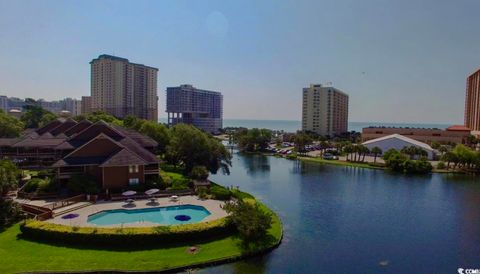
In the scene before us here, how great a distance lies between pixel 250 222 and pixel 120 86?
141148 millimetres

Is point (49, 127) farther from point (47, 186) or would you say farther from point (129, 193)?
point (129, 193)

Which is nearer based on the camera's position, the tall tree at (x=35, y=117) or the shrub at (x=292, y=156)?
the shrub at (x=292, y=156)

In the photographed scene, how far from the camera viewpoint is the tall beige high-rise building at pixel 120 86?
504 ft

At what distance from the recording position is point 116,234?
2438cm

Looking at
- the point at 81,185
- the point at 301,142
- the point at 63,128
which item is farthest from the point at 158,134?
the point at 301,142

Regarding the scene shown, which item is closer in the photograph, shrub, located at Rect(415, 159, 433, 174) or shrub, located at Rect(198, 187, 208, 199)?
shrub, located at Rect(198, 187, 208, 199)

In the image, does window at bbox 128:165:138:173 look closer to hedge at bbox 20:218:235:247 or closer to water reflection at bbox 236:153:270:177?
hedge at bbox 20:218:235:247

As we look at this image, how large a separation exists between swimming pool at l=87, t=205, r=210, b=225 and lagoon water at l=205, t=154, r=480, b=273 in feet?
25.8

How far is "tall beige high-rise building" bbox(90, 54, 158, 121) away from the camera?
504ft

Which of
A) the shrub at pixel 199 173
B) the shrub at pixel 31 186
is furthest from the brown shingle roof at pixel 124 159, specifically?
the shrub at pixel 31 186

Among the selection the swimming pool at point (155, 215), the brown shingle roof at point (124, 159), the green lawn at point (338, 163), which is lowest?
the swimming pool at point (155, 215)

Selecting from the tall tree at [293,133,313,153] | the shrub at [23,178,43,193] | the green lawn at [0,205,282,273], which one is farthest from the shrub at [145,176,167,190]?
the tall tree at [293,133,313,153]

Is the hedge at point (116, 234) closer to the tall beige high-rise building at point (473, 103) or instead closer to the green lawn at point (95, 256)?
the green lawn at point (95, 256)

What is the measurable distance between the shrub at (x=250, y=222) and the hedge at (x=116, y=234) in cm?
203
